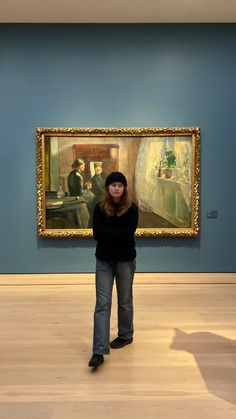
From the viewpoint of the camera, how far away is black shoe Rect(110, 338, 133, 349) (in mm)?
4529

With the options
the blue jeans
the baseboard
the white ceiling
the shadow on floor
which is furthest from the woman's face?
the white ceiling

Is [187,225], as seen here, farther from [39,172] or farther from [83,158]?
[39,172]

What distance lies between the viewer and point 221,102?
7.74 m

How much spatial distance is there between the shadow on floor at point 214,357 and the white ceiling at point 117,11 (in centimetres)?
506

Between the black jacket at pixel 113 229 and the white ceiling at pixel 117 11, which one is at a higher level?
the white ceiling at pixel 117 11

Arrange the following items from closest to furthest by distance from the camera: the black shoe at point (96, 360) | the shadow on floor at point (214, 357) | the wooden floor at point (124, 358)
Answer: the wooden floor at point (124, 358) → the shadow on floor at point (214, 357) → the black shoe at point (96, 360)

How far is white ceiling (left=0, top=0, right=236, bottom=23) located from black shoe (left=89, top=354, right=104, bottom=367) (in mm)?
5328

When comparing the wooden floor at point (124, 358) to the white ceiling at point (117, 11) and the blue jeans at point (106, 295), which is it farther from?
the white ceiling at point (117, 11)

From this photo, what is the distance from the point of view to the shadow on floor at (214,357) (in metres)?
3.60

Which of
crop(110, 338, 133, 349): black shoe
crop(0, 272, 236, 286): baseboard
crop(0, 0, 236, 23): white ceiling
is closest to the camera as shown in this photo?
crop(110, 338, 133, 349): black shoe

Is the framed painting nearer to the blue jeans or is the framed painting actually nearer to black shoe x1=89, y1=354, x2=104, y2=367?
the blue jeans

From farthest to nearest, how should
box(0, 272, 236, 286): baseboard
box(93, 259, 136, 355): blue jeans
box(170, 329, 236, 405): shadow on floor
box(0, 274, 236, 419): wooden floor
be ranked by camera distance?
box(0, 272, 236, 286): baseboard, box(93, 259, 136, 355): blue jeans, box(170, 329, 236, 405): shadow on floor, box(0, 274, 236, 419): wooden floor

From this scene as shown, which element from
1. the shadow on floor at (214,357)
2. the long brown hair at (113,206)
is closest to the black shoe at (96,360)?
the shadow on floor at (214,357)

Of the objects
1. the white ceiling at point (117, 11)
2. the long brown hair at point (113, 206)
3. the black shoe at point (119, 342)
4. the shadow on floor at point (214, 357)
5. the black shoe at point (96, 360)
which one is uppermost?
the white ceiling at point (117, 11)
